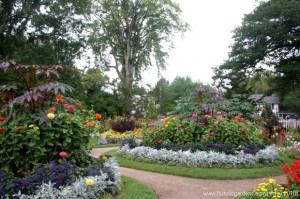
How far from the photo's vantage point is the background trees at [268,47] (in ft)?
63.8

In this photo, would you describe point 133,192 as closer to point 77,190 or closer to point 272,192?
point 77,190

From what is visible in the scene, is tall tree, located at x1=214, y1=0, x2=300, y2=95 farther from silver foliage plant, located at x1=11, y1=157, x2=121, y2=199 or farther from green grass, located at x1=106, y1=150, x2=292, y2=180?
silver foliage plant, located at x1=11, y1=157, x2=121, y2=199

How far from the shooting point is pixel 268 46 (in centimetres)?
2128

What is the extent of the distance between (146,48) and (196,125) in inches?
810

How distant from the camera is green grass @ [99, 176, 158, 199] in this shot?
167 inches

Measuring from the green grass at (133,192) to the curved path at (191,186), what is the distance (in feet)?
0.66

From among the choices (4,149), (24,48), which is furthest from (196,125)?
(24,48)

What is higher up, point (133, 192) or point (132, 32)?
point (132, 32)

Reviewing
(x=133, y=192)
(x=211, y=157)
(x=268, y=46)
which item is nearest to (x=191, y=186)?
(x=133, y=192)

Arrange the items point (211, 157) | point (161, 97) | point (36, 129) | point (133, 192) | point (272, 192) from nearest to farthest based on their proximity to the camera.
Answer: point (272, 192)
point (36, 129)
point (133, 192)
point (211, 157)
point (161, 97)

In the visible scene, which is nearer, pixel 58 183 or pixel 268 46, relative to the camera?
pixel 58 183

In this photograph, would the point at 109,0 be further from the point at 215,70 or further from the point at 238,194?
the point at 238,194

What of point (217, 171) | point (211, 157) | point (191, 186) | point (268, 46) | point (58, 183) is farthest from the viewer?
point (268, 46)

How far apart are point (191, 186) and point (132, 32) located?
23289mm
